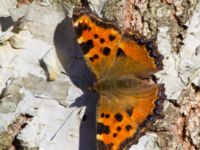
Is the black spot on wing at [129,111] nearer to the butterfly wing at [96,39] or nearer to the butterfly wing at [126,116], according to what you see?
the butterfly wing at [126,116]

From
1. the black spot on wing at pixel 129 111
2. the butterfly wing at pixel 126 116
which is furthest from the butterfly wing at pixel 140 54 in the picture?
the black spot on wing at pixel 129 111

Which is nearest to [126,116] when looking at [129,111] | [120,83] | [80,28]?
[129,111]

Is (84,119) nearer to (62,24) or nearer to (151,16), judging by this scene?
(62,24)

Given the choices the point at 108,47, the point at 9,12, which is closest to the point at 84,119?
the point at 108,47

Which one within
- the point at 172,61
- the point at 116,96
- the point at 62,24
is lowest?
the point at 116,96

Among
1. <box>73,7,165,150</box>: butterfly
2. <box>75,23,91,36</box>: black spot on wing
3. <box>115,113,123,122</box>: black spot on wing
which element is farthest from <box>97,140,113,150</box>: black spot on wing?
<box>75,23,91,36</box>: black spot on wing

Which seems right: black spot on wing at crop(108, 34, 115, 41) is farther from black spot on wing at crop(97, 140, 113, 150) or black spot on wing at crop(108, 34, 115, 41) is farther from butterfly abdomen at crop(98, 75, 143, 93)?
black spot on wing at crop(97, 140, 113, 150)
